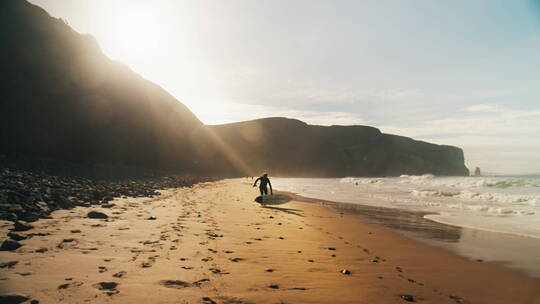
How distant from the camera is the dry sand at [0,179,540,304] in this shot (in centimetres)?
332

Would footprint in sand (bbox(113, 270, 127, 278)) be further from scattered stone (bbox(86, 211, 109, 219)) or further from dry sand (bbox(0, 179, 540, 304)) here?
scattered stone (bbox(86, 211, 109, 219))

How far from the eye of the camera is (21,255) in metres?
3.99

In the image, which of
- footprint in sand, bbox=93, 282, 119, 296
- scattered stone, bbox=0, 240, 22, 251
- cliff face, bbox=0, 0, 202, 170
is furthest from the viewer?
cliff face, bbox=0, 0, 202, 170

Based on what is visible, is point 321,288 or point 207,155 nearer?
point 321,288

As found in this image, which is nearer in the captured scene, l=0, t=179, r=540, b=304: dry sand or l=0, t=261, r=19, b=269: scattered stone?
l=0, t=179, r=540, b=304: dry sand

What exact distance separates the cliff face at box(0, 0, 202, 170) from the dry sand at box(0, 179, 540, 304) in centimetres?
3952

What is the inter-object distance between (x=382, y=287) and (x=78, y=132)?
51038mm

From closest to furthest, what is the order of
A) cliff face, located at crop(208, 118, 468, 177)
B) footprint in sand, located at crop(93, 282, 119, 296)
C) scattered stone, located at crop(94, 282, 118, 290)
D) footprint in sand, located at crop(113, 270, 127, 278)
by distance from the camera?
1. footprint in sand, located at crop(93, 282, 119, 296)
2. scattered stone, located at crop(94, 282, 118, 290)
3. footprint in sand, located at crop(113, 270, 127, 278)
4. cliff face, located at crop(208, 118, 468, 177)

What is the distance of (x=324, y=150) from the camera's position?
14075 cm

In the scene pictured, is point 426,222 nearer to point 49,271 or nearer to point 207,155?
point 49,271

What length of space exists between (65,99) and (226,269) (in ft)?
166

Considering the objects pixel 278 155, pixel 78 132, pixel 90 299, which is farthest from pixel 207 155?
pixel 90 299

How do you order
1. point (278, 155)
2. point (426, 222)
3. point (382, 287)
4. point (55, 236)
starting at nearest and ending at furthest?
point (382, 287) < point (55, 236) < point (426, 222) < point (278, 155)

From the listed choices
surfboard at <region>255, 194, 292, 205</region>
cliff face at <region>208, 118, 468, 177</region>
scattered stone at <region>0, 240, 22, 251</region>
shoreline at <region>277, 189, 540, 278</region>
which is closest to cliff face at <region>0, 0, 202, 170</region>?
surfboard at <region>255, 194, 292, 205</region>
